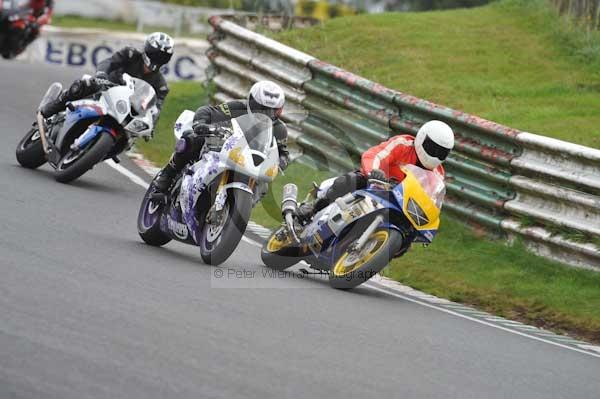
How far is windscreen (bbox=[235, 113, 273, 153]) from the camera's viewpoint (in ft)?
33.8

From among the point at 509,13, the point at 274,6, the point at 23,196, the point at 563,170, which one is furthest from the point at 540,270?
the point at 274,6

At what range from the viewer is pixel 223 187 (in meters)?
10.1

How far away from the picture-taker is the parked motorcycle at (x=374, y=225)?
1022 cm

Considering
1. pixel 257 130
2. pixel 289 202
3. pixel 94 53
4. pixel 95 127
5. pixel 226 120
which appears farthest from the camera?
pixel 94 53

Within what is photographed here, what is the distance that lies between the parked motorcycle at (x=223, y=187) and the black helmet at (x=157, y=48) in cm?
288

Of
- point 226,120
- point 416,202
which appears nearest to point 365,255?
point 416,202

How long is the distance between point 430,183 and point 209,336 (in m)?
3.39

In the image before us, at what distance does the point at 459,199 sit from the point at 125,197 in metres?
3.45

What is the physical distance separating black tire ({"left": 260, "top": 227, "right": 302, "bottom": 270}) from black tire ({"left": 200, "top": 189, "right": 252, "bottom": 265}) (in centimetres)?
86

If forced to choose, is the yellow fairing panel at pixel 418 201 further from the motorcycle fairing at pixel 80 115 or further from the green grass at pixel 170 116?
the green grass at pixel 170 116

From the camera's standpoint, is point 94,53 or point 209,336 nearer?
point 209,336

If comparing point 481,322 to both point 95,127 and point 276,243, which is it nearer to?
point 276,243

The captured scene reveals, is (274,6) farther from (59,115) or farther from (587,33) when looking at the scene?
(59,115)

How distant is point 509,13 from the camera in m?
21.6
